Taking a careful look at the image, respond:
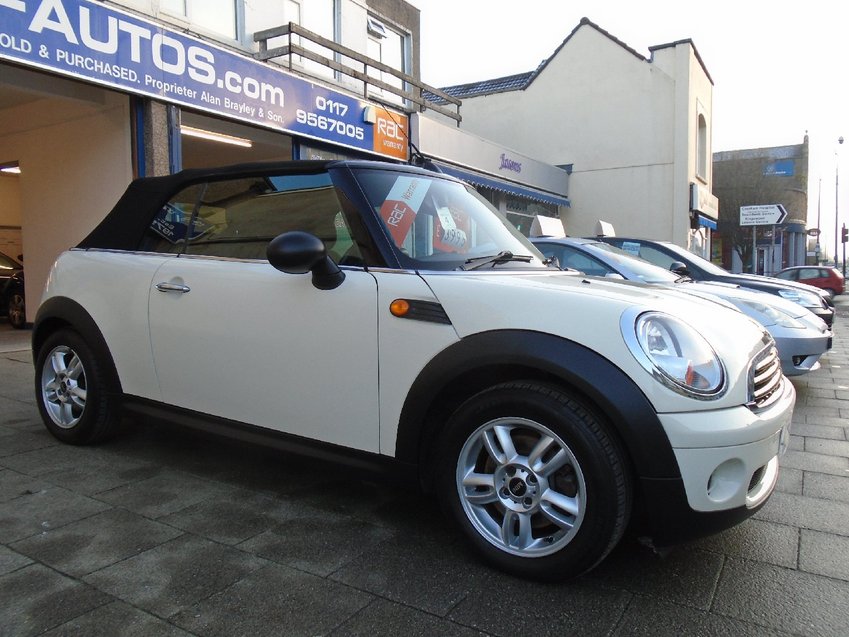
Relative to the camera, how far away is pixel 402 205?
3.04m

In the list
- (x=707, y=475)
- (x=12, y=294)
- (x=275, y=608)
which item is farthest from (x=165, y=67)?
(x=707, y=475)

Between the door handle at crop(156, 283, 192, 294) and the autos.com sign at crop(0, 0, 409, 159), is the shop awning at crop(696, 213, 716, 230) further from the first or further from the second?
the door handle at crop(156, 283, 192, 294)

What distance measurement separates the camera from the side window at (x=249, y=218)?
3008 millimetres

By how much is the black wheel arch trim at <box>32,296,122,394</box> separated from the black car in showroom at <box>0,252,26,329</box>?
7444mm

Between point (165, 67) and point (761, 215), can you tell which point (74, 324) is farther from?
point (761, 215)

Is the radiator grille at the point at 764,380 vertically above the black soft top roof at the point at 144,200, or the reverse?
the black soft top roof at the point at 144,200

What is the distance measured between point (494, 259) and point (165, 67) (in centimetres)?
628

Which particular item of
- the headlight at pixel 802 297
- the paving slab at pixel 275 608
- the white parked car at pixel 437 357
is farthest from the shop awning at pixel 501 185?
the paving slab at pixel 275 608

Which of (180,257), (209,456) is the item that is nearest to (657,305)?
(180,257)

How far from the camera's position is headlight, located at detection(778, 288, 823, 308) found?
25.2 ft

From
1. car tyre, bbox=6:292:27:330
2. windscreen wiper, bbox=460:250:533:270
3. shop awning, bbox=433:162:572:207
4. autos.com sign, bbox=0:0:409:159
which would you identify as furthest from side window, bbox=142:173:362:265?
shop awning, bbox=433:162:572:207

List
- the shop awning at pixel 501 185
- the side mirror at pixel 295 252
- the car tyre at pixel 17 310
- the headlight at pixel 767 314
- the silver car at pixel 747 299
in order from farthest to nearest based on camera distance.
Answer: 1. the shop awning at pixel 501 185
2. the car tyre at pixel 17 310
3. the headlight at pixel 767 314
4. the silver car at pixel 747 299
5. the side mirror at pixel 295 252

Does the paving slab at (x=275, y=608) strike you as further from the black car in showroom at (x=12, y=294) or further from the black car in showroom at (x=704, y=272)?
the black car in showroom at (x=12, y=294)

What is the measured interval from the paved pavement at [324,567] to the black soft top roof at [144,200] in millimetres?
1205
